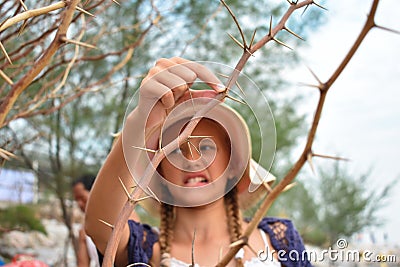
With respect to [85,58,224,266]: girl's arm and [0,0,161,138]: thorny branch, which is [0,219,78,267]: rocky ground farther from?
[85,58,224,266]: girl's arm

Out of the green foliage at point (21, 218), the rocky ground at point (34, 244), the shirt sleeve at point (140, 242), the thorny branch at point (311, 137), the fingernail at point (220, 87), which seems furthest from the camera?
the green foliage at point (21, 218)

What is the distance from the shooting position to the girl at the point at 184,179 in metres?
0.38

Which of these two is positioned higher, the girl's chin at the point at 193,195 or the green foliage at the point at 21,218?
the green foliage at the point at 21,218

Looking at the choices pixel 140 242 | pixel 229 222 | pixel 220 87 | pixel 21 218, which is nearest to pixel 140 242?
pixel 140 242

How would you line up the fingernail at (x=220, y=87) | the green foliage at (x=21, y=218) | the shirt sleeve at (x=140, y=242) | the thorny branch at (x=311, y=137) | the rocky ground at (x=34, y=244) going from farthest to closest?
the green foliage at (x=21, y=218), the rocky ground at (x=34, y=244), the shirt sleeve at (x=140, y=242), the fingernail at (x=220, y=87), the thorny branch at (x=311, y=137)

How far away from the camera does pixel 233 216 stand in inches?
31.2

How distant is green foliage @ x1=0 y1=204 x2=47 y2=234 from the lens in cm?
425

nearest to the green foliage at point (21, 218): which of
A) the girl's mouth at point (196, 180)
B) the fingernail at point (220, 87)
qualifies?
the girl's mouth at point (196, 180)

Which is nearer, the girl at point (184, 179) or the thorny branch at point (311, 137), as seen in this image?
the thorny branch at point (311, 137)

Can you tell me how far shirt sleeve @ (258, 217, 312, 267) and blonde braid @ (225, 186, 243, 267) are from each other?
0.05 meters

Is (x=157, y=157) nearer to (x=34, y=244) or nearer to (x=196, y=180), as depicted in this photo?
(x=196, y=180)

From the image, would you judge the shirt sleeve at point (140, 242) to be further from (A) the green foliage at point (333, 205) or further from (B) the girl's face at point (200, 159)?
(A) the green foliage at point (333, 205)

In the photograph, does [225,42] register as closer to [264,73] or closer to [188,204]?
[264,73]

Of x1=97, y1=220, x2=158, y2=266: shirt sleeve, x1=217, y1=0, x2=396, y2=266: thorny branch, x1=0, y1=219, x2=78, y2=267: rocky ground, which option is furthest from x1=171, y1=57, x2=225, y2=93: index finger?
x1=0, y1=219, x2=78, y2=267: rocky ground
